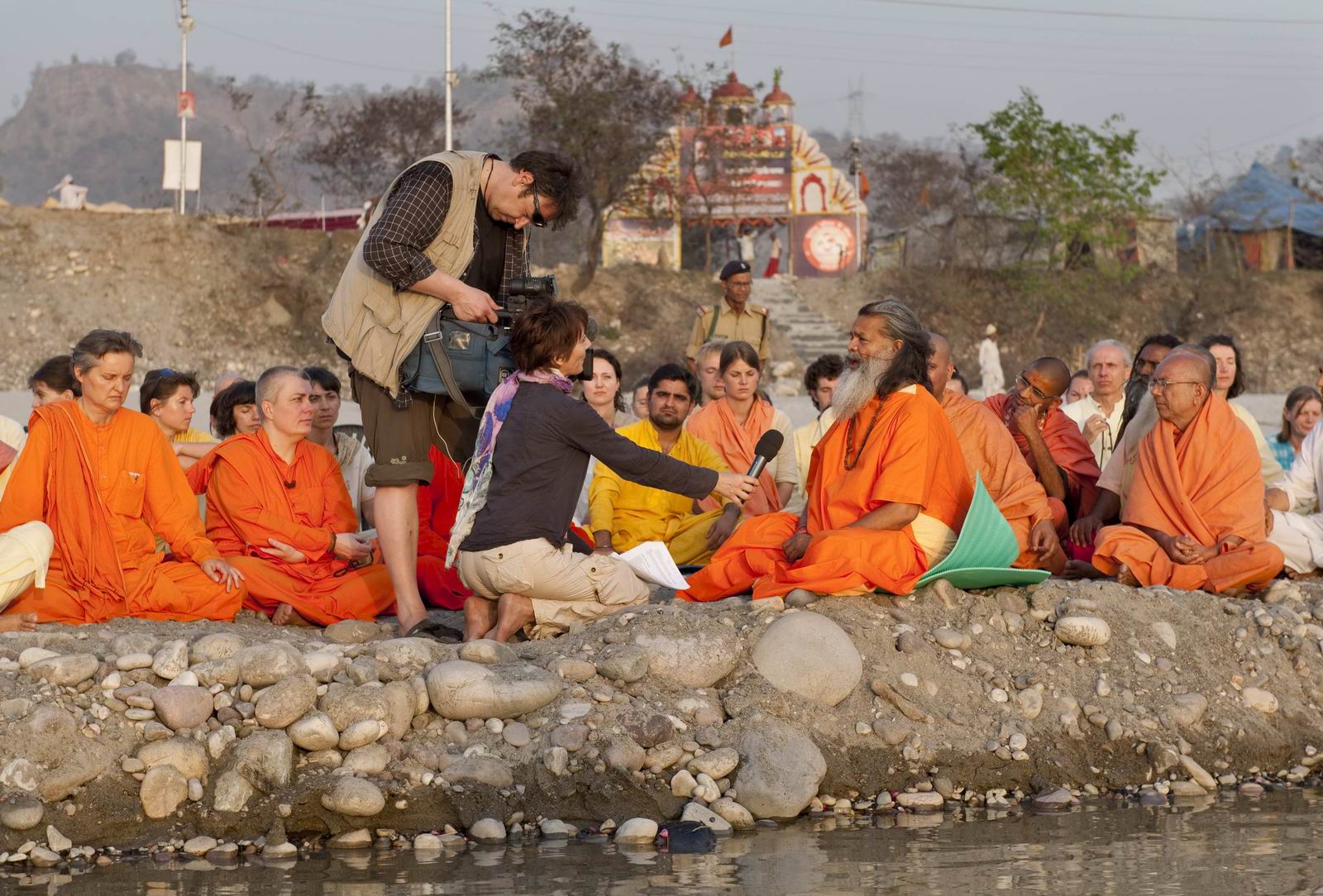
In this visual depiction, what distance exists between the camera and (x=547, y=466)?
563cm

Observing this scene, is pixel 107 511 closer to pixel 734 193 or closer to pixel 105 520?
pixel 105 520

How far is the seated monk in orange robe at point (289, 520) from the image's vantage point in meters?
6.50

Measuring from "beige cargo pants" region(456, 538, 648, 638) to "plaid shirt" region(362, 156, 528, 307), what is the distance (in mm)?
1093

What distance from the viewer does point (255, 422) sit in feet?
24.8

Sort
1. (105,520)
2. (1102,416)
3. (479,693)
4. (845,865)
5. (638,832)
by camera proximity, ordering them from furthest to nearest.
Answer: (1102,416) → (105,520) → (479,693) → (638,832) → (845,865)

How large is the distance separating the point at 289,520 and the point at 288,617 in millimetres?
524

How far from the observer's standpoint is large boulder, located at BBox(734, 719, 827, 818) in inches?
184

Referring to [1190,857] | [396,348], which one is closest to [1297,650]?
[1190,857]

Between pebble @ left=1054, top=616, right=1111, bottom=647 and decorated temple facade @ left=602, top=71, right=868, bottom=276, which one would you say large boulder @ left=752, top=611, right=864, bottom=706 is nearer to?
pebble @ left=1054, top=616, right=1111, bottom=647

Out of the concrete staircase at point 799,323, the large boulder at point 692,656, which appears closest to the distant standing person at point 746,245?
the concrete staircase at point 799,323

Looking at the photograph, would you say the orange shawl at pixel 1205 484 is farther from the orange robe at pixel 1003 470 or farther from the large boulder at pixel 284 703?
the large boulder at pixel 284 703

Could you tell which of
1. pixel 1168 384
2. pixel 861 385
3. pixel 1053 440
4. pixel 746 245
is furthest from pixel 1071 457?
pixel 746 245

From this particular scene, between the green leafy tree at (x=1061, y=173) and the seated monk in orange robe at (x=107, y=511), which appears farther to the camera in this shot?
the green leafy tree at (x=1061, y=173)

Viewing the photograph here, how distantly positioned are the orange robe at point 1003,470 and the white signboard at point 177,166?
2571cm
